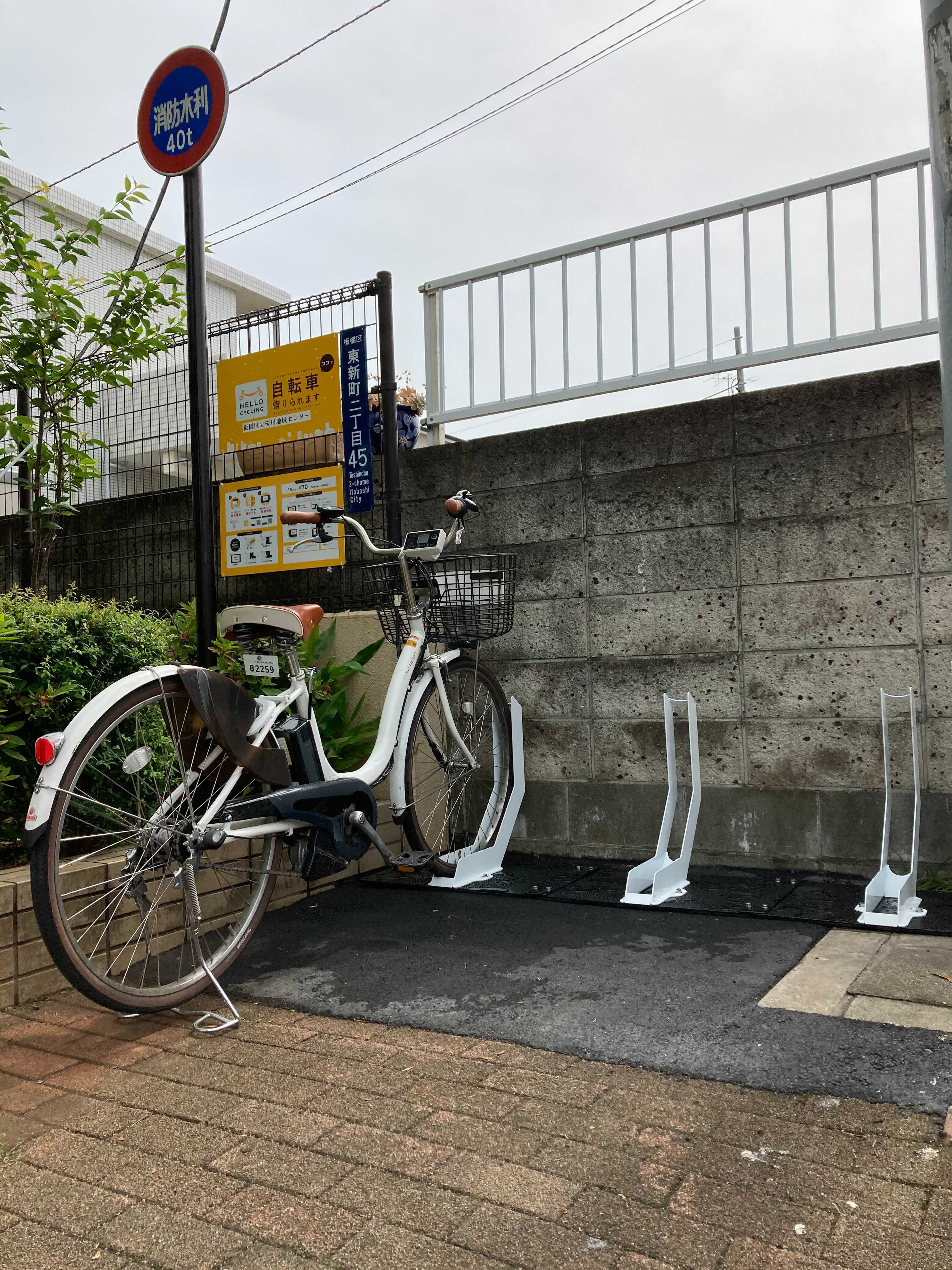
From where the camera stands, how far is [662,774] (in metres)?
4.36

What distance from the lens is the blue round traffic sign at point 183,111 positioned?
12.5ft

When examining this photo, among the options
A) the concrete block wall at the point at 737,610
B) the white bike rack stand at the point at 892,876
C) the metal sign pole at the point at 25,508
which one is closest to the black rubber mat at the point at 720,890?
the white bike rack stand at the point at 892,876

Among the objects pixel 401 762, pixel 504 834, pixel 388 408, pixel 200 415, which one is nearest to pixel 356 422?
pixel 388 408

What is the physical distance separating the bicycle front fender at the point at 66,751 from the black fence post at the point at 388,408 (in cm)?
243

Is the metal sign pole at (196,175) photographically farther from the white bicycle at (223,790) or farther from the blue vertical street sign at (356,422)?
the blue vertical street sign at (356,422)

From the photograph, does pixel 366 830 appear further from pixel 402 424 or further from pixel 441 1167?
pixel 402 424

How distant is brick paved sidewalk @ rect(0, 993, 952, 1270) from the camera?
150 cm

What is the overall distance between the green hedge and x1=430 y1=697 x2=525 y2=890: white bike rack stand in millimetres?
1613

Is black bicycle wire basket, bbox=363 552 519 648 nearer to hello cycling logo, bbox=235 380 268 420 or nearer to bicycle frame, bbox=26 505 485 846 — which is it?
bicycle frame, bbox=26 505 485 846

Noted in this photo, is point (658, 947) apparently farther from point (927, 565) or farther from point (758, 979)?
point (927, 565)

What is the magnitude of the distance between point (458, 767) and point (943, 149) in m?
3.05

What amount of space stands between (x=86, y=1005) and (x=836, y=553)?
3.30 m

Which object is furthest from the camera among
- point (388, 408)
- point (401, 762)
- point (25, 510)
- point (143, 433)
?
point (25, 510)

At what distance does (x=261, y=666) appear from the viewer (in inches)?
115
